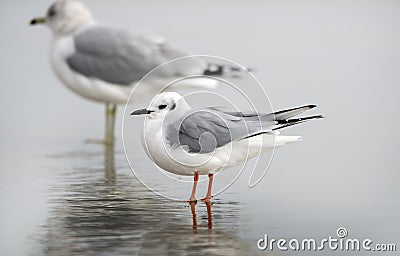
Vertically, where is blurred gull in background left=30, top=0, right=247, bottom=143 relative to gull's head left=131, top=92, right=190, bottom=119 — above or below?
above

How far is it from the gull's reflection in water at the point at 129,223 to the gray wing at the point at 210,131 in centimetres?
36

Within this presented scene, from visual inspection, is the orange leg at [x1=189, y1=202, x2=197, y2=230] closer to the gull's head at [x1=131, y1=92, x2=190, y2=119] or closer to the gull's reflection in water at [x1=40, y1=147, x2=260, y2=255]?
the gull's reflection in water at [x1=40, y1=147, x2=260, y2=255]

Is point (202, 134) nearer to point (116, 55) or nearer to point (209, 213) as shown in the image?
point (209, 213)

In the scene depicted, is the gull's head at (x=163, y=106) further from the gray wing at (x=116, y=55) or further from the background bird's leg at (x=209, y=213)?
the gray wing at (x=116, y=55)

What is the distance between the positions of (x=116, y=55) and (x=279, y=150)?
2209mm

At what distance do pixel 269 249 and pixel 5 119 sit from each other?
543cm

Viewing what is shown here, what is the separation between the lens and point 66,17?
9414mm

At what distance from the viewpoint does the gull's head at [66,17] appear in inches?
368

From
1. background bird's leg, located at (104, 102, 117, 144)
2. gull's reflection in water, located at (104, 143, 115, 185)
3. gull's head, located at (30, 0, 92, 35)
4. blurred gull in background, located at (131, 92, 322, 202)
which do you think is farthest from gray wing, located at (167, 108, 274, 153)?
gull's head, located at (30, 0, 92, 35)

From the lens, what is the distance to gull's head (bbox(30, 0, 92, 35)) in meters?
9.35

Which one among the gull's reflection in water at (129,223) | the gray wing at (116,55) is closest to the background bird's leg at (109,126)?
the gray wing at (116,55)

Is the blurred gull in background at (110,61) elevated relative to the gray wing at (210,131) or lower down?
elevated

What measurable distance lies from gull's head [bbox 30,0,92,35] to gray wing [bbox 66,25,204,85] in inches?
14.9

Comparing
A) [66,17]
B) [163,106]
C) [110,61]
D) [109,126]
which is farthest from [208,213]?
[66,17]
